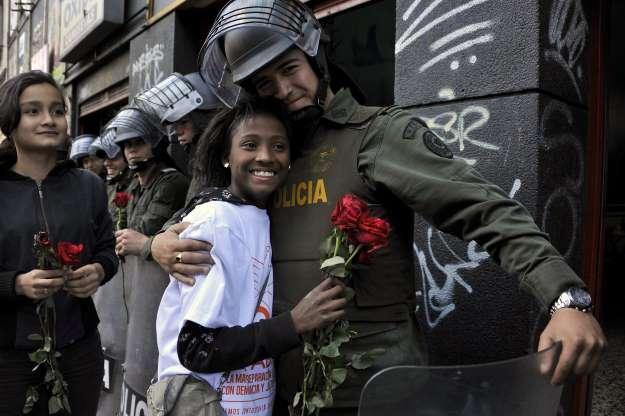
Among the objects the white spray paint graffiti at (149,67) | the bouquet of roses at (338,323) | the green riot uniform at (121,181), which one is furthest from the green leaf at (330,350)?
the white spray paint graffiti at (149,67)

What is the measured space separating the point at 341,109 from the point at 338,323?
660 mm

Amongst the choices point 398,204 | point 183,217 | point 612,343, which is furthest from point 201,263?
point 612,343

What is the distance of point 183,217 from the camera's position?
6.02ft

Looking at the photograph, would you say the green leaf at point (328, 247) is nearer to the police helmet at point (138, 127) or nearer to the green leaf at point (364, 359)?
the green leaf at point (364, 359)

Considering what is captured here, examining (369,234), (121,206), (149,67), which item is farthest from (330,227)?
(149,67)

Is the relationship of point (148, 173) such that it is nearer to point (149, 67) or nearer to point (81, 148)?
point (149, 67)

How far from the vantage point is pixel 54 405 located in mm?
2334

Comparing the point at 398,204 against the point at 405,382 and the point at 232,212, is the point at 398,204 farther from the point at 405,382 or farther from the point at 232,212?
the point at 405,382

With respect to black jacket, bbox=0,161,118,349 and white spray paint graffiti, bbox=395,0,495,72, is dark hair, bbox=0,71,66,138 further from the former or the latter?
white spray paint graffiti, bbox=395,0,495,72

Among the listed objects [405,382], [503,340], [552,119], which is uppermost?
[552,119]

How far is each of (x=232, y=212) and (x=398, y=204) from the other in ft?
1.59

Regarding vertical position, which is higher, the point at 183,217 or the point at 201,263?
the point at 183,217

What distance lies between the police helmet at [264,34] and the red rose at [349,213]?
0.53m

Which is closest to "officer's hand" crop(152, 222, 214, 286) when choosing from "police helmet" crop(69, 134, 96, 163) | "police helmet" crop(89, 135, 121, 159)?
"police helmet" crop(89, 135, 121, 159)
